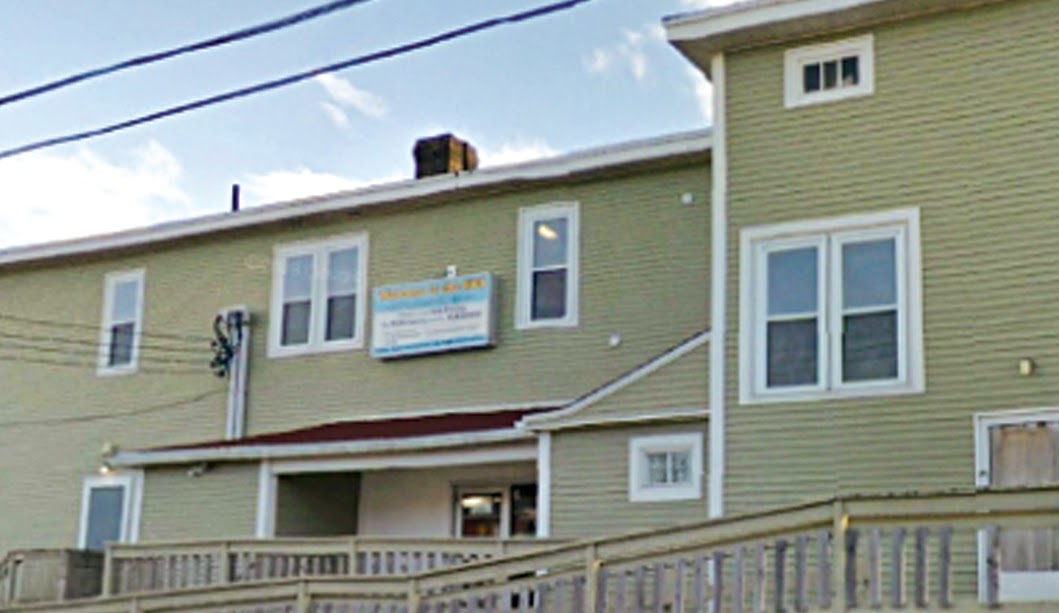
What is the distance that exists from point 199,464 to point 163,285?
3.13 meters

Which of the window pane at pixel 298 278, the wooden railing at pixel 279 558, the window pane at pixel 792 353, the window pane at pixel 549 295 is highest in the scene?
the window pane at pixel 298 278

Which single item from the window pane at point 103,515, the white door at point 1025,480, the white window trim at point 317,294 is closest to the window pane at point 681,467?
the white door at point 1025,480

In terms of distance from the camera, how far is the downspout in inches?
545

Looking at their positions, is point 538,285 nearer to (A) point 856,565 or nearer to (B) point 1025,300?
(B) point 1025,300

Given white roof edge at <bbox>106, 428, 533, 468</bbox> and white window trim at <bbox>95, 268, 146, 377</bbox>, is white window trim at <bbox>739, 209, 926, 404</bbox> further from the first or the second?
white window trim at <bbox>95, 268, 146, 377</bbox>

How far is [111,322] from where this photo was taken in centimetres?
2130

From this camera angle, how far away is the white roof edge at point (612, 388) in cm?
1482

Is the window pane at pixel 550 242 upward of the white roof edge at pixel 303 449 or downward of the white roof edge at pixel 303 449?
upward

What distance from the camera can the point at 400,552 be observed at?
14562 millimetres

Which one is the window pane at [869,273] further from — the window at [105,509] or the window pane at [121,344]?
the window pane at [121,344]

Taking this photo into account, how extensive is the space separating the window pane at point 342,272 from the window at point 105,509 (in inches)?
138

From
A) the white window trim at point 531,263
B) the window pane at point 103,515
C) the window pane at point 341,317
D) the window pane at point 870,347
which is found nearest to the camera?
the window pane at point 870,347


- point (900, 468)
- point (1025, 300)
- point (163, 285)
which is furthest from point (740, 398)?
point (163, 285)

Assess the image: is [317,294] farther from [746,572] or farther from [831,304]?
[746,572]
